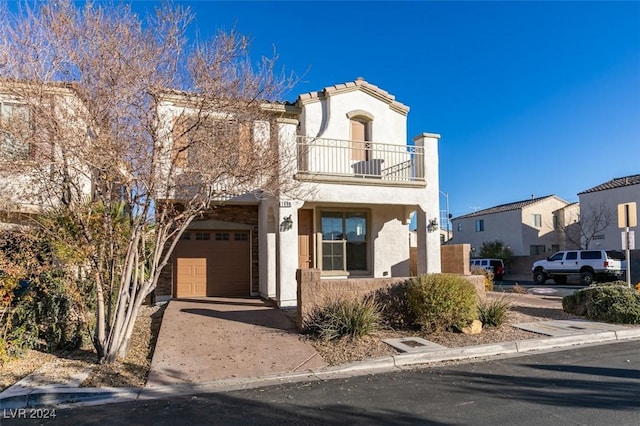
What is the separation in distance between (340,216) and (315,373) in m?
7.84

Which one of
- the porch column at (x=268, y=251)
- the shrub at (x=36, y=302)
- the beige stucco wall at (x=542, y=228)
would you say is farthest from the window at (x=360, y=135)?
the beige stucco wall at (x=542, y=228)

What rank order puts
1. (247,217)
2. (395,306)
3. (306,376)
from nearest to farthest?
(306,376)
(395,306)
(247,217)

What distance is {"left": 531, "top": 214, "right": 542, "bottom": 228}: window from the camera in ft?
128

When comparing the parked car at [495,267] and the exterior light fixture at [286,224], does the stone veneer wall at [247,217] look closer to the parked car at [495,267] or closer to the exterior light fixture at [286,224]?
the exterior light fixture at [286,224]

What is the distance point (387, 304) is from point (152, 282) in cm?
522

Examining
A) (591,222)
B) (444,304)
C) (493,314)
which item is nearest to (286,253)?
(444,304)

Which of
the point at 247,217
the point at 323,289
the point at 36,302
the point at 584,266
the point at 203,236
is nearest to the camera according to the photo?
the point at 36,302

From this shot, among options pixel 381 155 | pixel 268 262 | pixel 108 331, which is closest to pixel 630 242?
pixel 381 155

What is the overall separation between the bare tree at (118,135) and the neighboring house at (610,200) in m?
33.5

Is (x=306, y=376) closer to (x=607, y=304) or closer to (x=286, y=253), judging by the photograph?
(x=286, y=253)

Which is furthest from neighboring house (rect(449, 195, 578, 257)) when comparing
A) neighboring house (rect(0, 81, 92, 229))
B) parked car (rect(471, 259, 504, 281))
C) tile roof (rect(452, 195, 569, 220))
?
neighboring house (rect(0, 81, 92, 229))

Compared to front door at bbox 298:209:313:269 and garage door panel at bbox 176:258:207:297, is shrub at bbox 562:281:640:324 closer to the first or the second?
front door at bbox 298:209:313:269

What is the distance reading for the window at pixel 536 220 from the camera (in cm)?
3903

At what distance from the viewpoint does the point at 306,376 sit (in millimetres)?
6879
